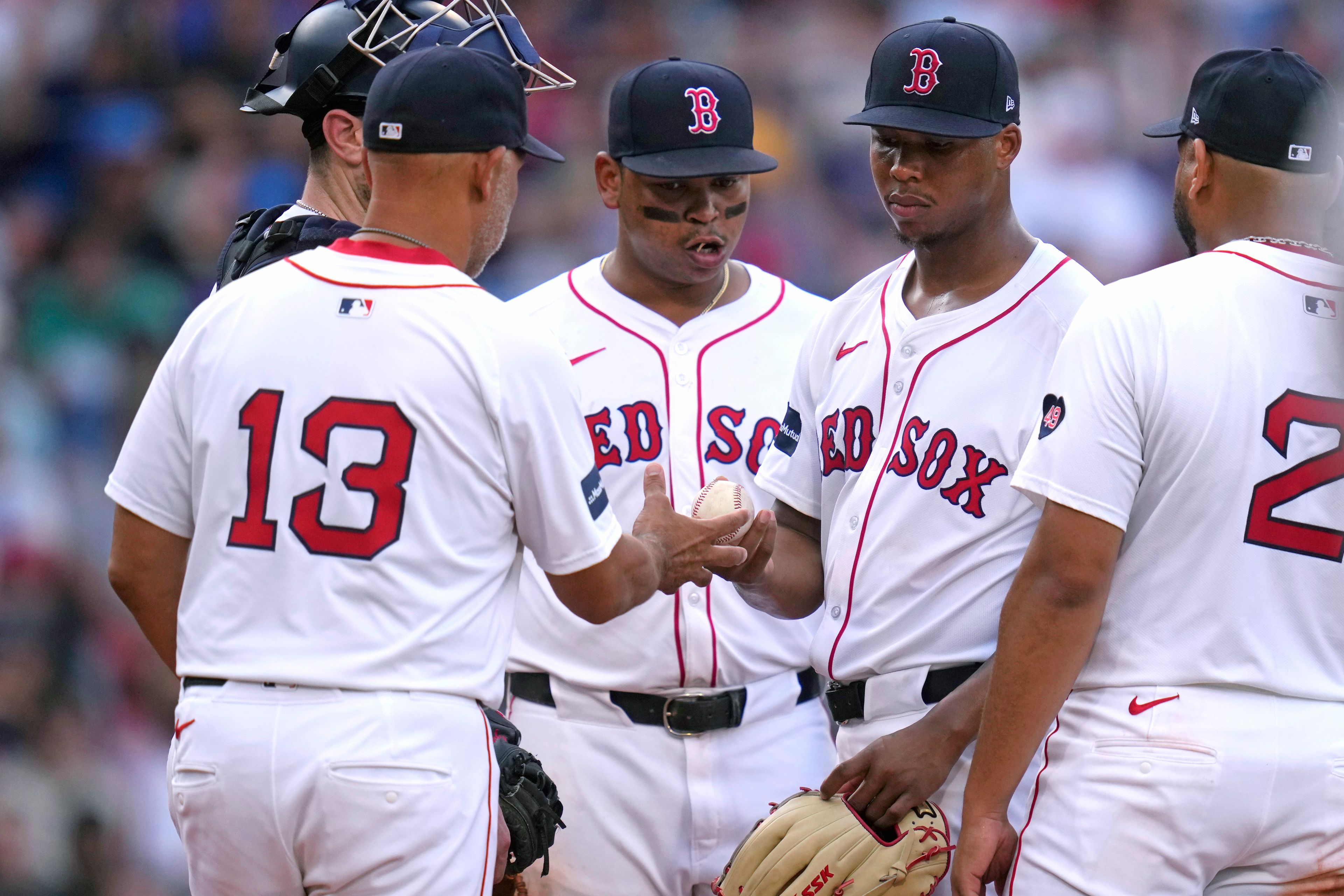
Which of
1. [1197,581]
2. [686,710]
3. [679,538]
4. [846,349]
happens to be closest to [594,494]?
[679,538]

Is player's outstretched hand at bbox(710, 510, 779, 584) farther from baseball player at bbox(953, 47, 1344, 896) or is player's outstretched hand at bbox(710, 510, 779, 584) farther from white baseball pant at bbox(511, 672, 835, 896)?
baseball player at bbox(953, 47, 1344, 896)

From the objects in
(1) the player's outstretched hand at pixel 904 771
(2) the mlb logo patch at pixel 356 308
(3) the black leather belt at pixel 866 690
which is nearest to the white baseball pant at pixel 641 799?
(3) the black leather belt at pixel 866 690

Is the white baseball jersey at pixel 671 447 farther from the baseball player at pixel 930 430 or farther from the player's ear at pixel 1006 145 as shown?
the player's ear at pixel 1006 145

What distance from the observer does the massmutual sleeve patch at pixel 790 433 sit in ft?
11.8

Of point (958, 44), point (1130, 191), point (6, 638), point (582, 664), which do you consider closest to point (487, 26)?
point (958, 44)

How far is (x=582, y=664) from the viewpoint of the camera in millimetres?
3736

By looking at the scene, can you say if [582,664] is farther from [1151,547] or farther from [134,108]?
[134,108]

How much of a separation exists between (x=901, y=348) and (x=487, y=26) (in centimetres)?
123

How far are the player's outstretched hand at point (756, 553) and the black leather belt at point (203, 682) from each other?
112cm

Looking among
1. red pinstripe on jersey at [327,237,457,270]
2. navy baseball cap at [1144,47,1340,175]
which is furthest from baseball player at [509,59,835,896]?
navy baseball cap at [1144,47,1340,175]

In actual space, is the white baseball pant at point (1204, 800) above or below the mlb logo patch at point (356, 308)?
below

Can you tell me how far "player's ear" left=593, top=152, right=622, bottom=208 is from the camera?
157 inches

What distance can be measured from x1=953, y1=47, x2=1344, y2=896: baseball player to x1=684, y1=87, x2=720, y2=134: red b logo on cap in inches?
56.1

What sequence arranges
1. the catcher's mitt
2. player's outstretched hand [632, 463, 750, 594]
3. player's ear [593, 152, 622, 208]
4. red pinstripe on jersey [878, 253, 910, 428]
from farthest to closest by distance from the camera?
player's ear [593, 152, 622, 208], red pinstripe on jersey [878, 253, 910, 428], player's outstretched hand [632, 463, 750, 594], the catcher's mitt
